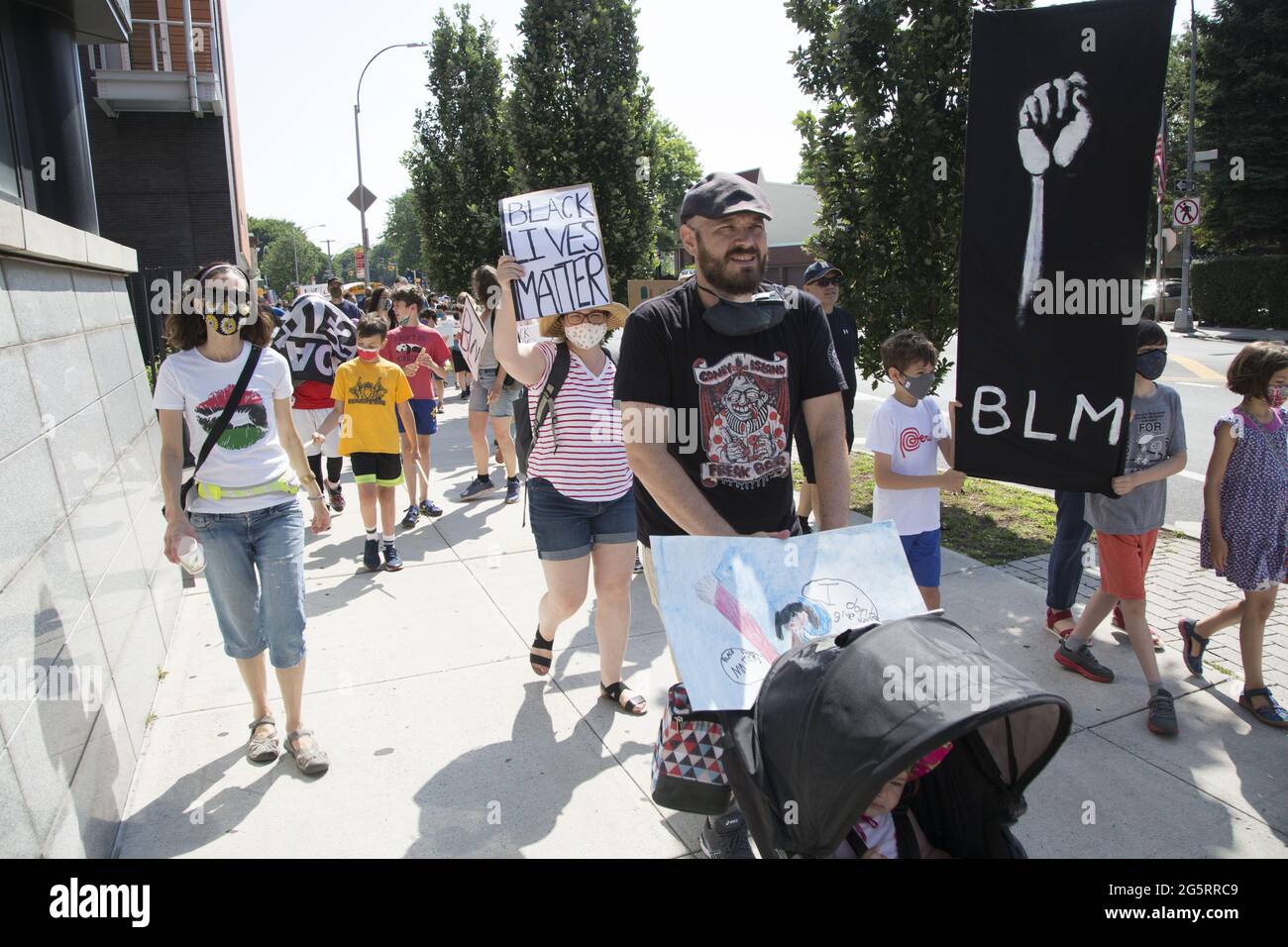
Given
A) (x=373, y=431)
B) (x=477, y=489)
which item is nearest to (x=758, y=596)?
(x=373, y=431)

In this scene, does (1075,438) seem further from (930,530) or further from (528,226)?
(528,226)

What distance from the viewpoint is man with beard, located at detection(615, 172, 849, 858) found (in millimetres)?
2643

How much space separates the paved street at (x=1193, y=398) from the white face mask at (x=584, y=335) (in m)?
2.64

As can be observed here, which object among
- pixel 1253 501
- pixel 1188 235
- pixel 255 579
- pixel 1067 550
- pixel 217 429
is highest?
pixel 1188 235

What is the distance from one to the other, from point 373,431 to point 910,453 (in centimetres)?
396

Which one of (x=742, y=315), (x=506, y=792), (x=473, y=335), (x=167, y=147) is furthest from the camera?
(x=167, y=147)

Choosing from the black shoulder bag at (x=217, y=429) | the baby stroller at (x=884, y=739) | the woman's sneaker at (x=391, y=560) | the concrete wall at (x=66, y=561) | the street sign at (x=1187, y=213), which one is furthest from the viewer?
the street sign at (x=1187, y=213)

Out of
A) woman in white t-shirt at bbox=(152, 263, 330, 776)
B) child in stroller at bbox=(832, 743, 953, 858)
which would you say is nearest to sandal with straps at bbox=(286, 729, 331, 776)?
woman in white t-shirt at bbox=(152, 263, 330, 776)

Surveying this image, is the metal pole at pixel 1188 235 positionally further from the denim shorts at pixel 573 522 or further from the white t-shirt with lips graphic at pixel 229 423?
the white t-shirt with lips graphic at pixel 229 423

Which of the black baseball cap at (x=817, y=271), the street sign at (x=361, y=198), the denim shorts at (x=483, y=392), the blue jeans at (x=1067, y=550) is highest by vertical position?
the street sign at (x=361, y=198)

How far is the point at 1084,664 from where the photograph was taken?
14.5ft

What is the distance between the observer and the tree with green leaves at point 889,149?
7.08 metres

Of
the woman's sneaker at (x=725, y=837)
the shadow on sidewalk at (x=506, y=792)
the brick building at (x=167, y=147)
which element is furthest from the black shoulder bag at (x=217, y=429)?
the brick building at (x=167, y=147)

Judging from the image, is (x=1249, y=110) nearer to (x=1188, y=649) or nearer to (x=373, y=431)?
(x=1188, y=649)
